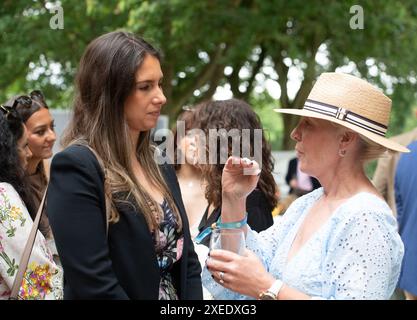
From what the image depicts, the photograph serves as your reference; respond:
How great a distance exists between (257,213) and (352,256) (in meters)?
1.32

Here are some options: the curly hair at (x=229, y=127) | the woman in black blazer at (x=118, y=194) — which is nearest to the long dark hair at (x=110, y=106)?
the woman in black blazer at (x=118, y=194)

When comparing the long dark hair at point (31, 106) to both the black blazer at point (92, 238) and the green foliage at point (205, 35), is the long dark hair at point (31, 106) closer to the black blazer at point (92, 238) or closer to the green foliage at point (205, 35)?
the black blazer at point (92, 238)

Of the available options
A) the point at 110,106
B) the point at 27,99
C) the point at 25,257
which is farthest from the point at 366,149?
the point at 27,99

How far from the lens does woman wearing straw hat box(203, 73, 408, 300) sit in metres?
2.13

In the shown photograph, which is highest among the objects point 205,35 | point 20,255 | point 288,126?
point 205,35

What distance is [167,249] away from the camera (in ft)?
8.12

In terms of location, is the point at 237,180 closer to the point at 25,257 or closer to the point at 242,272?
the point at 242,272

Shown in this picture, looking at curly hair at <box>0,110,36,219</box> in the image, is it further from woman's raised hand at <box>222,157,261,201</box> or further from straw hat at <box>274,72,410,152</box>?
straw hat at <box>274,72,410,152</box>

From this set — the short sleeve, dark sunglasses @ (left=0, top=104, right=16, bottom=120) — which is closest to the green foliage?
dark sunglasses @ (left=0, top=104, right=16, bottom=120)

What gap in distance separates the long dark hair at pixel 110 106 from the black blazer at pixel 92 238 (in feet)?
0.27

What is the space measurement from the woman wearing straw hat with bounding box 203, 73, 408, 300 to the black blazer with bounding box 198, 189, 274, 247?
0.76m

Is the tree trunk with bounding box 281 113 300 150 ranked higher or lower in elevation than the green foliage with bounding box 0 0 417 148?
lower

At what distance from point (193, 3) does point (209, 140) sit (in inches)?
243
